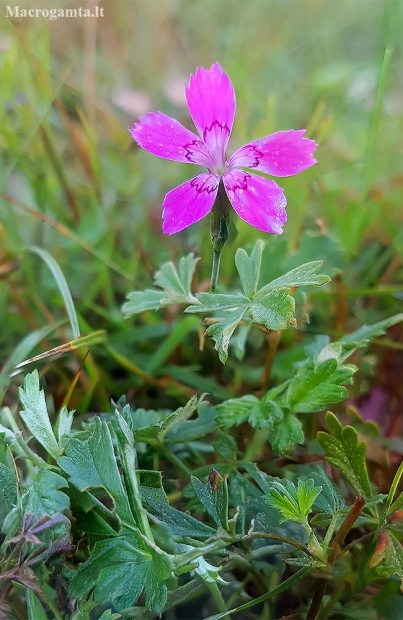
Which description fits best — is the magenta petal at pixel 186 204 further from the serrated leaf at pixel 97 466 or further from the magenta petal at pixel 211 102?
the serrated leaf at pixel 97 466

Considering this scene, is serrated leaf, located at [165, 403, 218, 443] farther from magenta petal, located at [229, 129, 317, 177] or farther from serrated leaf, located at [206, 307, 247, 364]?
magenta petal, located at [229, 129, 317, 177]

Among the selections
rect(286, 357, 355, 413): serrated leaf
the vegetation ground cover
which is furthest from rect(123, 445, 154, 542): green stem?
rect(286, 357, 355, 413): serrated leaf

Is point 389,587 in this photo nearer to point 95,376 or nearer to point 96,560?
point 96,560

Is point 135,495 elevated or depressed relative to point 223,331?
depressed

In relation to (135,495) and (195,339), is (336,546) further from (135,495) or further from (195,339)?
(195,339)

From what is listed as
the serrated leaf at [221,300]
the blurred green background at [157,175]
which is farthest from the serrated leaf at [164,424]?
the blurred green background at [157,175]

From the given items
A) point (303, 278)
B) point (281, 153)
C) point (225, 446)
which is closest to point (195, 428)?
point (225, 446)
